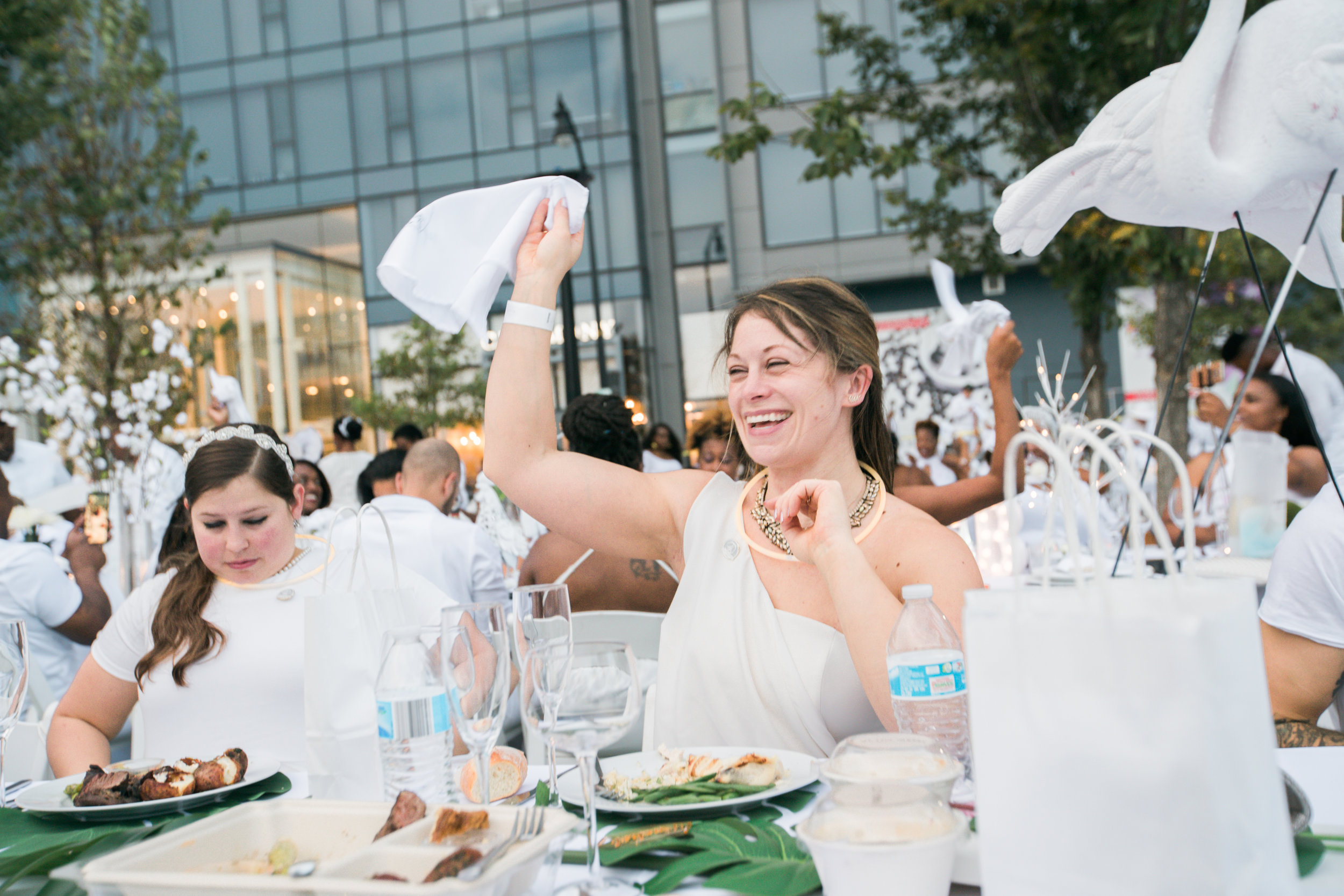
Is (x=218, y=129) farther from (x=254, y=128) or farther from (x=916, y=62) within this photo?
(x=916, y=62)

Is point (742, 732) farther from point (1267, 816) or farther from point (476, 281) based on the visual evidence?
point (1267, 816)

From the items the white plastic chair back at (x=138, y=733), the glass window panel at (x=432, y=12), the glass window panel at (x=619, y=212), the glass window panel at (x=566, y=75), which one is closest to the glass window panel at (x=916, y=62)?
the glass window panel at (x=619, y=212)

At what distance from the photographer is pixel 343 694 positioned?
1.51 m

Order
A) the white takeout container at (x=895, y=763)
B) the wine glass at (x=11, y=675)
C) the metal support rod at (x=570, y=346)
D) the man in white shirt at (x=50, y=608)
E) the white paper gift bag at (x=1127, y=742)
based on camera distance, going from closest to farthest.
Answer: the white paper gift bag at (x=1127, y=742)
the white takeout container at (x=895, y=763)
the wine glass at (x=11, y=675)
the man in white shirt at (x=50, y=608)
the metal support rod at (x=570, y=346)

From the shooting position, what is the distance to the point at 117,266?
6586mm

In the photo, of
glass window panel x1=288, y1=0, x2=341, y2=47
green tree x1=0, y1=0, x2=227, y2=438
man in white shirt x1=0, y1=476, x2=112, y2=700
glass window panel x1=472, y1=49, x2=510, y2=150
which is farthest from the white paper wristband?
glass window panel x1=288, y1=0, x2=341, y2=47

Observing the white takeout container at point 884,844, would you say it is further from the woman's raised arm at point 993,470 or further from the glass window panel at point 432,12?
the glass window panel at point 432,12

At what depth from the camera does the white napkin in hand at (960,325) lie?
326 centimetres

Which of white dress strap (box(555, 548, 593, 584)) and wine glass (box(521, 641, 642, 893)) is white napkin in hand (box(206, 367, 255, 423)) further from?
wine glass (box(521, 641, 642, 893))

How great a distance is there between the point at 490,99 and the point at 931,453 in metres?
12.1

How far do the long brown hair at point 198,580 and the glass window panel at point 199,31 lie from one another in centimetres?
1958

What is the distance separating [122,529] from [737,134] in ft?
15.9

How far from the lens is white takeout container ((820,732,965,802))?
1.13 metres

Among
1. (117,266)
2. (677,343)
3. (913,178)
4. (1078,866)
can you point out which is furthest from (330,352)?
(1078,866)
